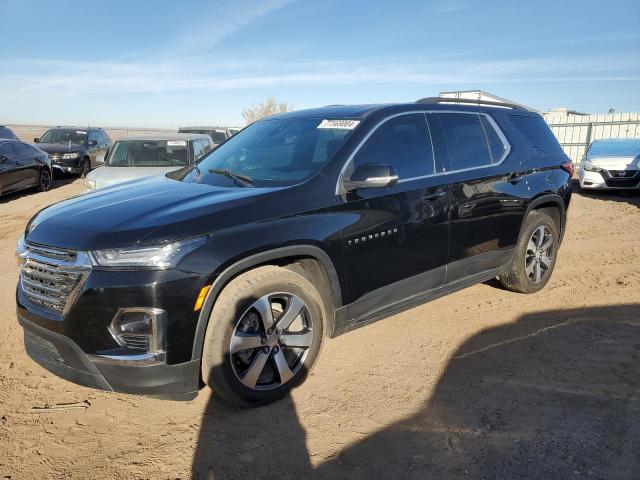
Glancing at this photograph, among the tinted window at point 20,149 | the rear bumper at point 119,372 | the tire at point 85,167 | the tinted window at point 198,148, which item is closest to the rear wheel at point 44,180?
the tinted window at point 20,149

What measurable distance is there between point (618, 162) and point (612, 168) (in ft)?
0.64

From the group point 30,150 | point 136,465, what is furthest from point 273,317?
point 30,150

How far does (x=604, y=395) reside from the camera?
3.16m

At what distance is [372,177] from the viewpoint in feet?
10.5

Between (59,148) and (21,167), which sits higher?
(59,148)

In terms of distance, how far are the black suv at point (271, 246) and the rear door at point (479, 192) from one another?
17mm

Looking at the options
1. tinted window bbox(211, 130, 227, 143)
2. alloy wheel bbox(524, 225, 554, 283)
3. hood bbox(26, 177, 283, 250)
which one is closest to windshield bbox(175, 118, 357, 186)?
hood bbox(26, 177, 283, 250)

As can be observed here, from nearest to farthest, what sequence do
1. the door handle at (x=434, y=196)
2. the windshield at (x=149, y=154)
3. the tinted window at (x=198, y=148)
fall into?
1. the door handle at (x=434, y=196)
2. the windshield at (x=149, y=154)
3. the tinted window at (x=198, y=148)

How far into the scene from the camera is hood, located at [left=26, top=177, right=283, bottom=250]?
2.62m

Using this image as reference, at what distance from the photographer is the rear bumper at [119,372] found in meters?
2.64

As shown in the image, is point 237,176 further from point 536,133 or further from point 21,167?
point 21,167

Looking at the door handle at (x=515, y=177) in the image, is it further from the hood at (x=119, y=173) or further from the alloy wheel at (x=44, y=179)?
the alloy wheel at (x=44, y=179)

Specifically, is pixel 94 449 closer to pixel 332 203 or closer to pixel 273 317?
pixel 273 317

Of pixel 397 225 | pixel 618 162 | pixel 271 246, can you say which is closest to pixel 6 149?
pixel 271 246
